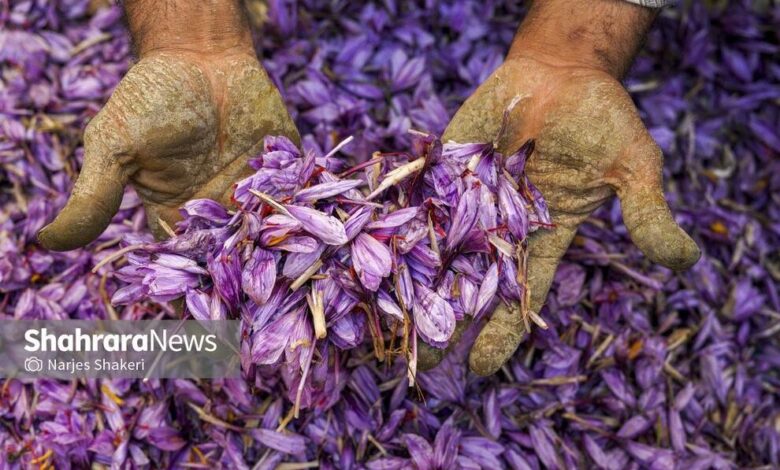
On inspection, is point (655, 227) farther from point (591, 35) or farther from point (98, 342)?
point (98, 342)

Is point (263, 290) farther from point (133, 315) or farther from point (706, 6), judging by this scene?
point (706, 6)

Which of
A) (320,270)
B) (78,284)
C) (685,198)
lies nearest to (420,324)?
(320,270)

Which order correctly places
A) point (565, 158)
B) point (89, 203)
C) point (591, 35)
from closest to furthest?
1. point (89, 203)
2. point (565, 158)
3. point (591, 35)

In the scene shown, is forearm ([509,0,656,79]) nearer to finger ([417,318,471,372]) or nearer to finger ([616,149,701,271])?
finger ([616,149,701,271])

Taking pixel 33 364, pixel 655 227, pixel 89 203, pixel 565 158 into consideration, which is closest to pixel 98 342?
pixel 33 364

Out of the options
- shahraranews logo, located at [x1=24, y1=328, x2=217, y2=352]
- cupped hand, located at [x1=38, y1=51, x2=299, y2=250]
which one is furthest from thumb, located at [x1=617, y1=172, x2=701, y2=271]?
shahraranews logo, located at [x1=24, y1=328, x2=217, y2=352]

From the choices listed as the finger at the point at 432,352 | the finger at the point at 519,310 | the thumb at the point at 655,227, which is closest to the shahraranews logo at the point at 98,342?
the finger at the point at 432,352
